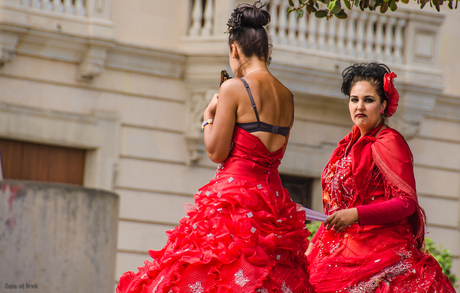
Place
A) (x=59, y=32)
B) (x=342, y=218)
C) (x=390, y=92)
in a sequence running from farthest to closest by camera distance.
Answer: (x=59, y=32) < (x=390, y=92) < (x=342, y=218)

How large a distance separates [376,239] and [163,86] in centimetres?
630

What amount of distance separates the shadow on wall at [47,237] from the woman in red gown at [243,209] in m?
1.36

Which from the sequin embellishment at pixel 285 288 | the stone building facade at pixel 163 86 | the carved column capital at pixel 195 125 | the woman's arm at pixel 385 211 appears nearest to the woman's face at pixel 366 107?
the woman's arm at pixel 385 211

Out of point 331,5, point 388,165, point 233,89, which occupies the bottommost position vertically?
point 388,165

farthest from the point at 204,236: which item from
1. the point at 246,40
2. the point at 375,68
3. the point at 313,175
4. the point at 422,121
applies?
the point at 422,121

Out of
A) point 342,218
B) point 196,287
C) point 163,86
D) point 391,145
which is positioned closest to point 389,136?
point 391,145

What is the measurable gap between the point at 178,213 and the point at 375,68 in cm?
600

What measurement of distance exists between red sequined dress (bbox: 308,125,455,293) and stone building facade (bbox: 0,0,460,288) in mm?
5170

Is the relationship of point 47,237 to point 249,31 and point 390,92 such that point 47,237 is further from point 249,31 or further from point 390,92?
point 390,92

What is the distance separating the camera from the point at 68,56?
9484 millimetres

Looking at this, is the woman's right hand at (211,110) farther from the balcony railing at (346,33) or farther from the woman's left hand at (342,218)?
the balcony railing at (346,33)

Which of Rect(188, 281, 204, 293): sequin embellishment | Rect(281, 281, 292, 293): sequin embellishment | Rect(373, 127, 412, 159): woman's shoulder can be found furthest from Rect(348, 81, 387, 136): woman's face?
Rect(188, 281, 204, 293): sequin embellishment

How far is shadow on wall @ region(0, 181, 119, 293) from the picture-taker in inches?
85.4

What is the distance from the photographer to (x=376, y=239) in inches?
169
